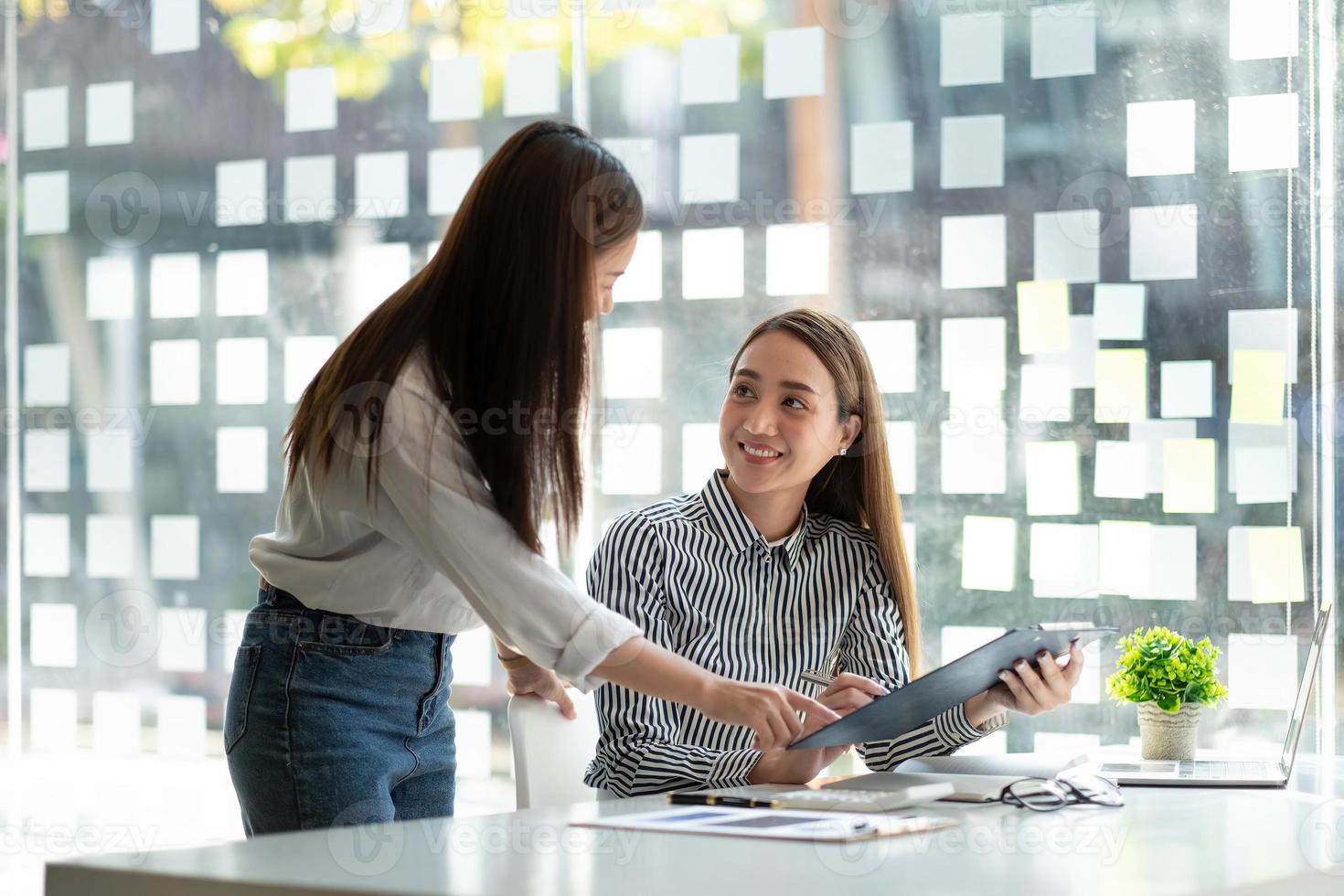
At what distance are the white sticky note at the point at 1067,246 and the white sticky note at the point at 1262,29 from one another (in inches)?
17.1

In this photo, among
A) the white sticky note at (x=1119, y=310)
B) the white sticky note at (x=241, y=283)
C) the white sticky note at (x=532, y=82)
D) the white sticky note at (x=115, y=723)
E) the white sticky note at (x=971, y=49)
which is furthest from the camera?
the white sticky note at (x=115, y=723)

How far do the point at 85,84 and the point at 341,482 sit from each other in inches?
112

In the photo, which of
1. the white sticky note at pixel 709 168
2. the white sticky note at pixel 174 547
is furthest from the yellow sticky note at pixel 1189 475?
the white sticky note at pixel 174 547

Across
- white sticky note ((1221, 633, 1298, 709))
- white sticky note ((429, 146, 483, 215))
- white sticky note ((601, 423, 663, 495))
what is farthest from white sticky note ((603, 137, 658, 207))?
white sticky note ((1221, 633, 1298, 709))

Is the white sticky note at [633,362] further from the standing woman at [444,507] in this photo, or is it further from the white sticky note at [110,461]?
the standing woman at [444,507]

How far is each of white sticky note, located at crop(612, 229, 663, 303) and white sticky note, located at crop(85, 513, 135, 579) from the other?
1.58 m

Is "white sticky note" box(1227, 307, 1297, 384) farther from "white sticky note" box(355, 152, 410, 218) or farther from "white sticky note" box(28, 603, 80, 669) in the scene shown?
"white sticky note" box(28, 603, 80, 669)

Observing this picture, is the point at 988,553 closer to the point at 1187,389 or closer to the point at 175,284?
the point at 1187,389

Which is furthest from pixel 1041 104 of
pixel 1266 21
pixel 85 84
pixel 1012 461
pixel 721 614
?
pixel 85 84

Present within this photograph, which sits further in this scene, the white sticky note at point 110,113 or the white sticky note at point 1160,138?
the white sticky note at point 110,113

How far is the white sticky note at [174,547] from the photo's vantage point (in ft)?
12.4

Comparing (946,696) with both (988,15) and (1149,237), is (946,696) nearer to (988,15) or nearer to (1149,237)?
(1149,237)

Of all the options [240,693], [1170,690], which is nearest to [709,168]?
[1170,690]


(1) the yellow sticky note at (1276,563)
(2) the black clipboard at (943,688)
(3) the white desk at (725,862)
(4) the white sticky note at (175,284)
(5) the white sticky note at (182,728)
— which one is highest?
(4) the white sticky note at (175,284)
